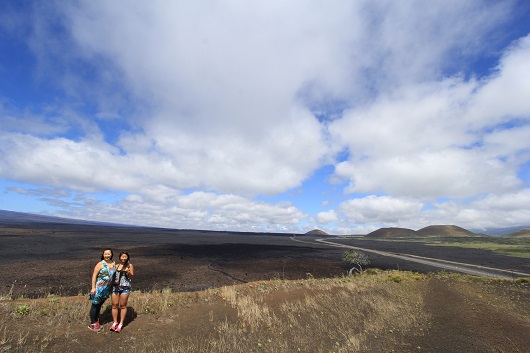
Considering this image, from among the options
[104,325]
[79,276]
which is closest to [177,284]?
[79,276]

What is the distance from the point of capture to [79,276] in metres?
31.8

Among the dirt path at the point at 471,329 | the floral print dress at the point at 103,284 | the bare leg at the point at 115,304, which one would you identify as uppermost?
the floral print dress at the point at 103,284

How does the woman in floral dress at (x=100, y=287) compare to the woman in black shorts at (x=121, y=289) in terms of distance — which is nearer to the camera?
the woman in floral dress at (x=100, y=287)

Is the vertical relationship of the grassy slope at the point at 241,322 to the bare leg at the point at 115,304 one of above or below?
below

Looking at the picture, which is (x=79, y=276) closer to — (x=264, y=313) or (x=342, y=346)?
(x=264, y=313)

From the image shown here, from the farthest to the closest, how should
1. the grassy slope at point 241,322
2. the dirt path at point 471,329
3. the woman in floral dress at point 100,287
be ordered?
the dirt path at point 471,329 → the woman in floral dress at point 100,287 → the grassy slope at point 241,322

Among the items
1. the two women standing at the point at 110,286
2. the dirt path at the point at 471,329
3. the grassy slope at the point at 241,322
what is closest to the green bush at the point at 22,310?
the grassy slope at the point at 241,322

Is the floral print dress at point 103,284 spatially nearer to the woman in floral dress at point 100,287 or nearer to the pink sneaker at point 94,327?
the woman in floral dress at point 100,287

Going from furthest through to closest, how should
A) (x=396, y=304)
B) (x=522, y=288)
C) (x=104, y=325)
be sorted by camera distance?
(x=522, y=288) < (x=396, y=304) < (x=104, y=325)

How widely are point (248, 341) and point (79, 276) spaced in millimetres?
29599

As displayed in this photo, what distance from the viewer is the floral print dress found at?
30.0 ft

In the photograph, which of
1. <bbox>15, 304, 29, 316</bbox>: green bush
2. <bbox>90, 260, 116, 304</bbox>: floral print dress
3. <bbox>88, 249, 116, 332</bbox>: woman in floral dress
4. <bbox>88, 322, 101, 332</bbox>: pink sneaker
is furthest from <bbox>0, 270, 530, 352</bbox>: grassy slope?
<bbox>90, 260, 116, 304</bbox>: floral print dress

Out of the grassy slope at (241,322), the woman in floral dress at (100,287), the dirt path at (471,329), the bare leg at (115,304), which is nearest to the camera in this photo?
the grassy slope at (241,322)

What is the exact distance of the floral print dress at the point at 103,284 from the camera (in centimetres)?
914
